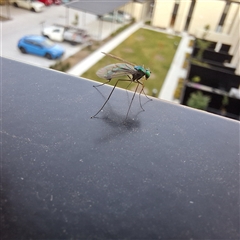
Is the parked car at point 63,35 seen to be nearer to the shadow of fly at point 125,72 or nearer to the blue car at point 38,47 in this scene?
the blue car at point 38,47

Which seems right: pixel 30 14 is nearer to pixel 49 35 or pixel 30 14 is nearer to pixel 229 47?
pixel 49 35

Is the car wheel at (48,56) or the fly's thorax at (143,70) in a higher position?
the fly's thorax at (143,70)

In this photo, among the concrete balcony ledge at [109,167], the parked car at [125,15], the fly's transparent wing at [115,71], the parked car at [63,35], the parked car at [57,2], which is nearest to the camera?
the concrete balcony ledge at [109,167]

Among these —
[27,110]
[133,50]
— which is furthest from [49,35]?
[27,110]

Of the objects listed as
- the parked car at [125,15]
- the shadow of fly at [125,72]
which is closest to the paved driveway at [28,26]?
the parked car at [125,15]

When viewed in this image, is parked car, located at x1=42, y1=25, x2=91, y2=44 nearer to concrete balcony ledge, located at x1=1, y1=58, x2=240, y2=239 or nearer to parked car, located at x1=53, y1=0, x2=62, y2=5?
parked car, located at x1=53, y1=0, x2=62, y2=5
